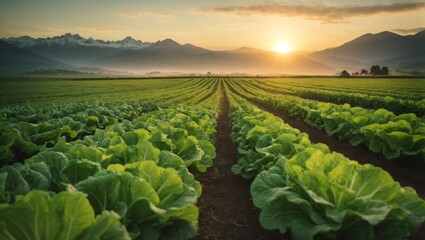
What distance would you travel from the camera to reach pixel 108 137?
210 inches

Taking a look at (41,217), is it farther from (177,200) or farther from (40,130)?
(40,130)

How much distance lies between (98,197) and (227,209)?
2.82 m

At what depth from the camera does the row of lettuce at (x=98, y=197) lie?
7.48 feet

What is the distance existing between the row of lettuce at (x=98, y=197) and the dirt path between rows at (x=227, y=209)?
105cm

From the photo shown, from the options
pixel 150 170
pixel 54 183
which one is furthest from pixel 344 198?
pixel 54 183

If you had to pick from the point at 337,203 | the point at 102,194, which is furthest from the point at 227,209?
the point at 102,194

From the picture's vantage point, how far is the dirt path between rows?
176 inches

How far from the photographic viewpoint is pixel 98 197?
2922mm

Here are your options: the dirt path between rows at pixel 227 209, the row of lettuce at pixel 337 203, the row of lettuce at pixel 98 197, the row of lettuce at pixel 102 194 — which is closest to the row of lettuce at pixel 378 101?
the dirt path between rows at pixel 227 209

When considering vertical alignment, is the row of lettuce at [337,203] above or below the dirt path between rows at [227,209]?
above

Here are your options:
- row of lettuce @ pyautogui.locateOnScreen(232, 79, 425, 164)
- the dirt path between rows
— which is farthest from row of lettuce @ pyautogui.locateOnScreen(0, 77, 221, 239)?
row of lettuce @ pyautogui.locateOnScreen(232, 79, 425, 164)

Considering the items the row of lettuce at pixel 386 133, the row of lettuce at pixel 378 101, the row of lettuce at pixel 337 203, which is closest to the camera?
the row of lettuce at pixel 337 203

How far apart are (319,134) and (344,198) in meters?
8.99

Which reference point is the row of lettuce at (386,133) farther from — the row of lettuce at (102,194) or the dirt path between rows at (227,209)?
the row of lettuce at (102,194)
